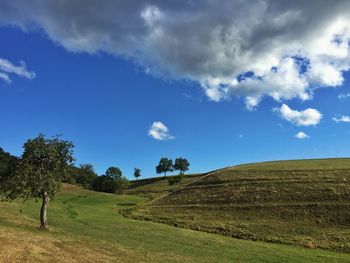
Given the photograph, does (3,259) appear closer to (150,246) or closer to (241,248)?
(150,246)

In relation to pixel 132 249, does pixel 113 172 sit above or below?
above

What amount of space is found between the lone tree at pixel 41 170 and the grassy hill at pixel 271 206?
71.0 ft

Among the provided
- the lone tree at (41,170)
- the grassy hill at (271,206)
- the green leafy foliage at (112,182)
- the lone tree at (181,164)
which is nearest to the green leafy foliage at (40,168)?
the lone tree at (41,170)

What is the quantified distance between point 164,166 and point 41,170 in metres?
143

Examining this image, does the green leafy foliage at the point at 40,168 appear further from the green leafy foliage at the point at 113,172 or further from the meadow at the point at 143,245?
the green leafy foliage at the point at 113,172

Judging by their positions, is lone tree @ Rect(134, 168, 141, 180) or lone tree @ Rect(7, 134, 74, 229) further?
lone tree @ Rect(134, 168, 141, 180)

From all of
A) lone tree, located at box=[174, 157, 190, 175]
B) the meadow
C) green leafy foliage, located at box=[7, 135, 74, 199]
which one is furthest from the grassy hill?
lone tree, located at box=[174, 157, 190, 175]

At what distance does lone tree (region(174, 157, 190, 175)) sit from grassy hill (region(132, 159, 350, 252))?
86.4 metres

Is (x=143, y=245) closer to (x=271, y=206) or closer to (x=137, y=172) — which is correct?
(x=271, y=206)

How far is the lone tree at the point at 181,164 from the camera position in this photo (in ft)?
576

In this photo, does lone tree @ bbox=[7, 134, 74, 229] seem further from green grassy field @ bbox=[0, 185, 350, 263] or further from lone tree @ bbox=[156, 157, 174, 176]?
lone tree @ bbox=[156, 157, 174, 176]

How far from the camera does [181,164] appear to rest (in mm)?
175375

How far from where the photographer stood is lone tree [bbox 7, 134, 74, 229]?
120 ft

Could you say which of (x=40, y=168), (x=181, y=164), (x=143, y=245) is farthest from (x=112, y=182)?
(x=143, y=245)
